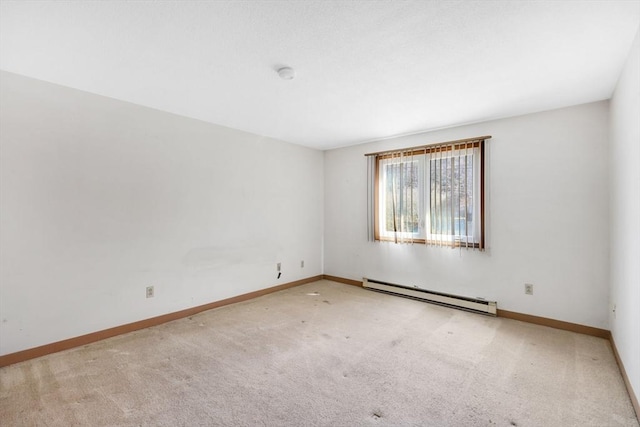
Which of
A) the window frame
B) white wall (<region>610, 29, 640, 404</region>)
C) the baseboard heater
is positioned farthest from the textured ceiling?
the baseboard heater

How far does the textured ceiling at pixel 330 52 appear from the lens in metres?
1.66

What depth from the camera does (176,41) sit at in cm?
195

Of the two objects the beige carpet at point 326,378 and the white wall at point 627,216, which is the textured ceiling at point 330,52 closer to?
the white wall at point 627,216

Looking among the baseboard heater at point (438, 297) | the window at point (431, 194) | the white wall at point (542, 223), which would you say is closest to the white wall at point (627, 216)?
the white wall at point (542, 223)

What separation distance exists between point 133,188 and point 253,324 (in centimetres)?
194

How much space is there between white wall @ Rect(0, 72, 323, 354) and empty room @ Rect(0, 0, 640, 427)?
19 mm

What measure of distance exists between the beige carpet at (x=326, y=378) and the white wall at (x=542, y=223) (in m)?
0.41

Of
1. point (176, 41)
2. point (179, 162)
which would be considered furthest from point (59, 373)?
point (176, 41)

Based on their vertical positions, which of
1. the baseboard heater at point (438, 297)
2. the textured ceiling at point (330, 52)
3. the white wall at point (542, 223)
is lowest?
the baseboard heater at point (438, 297)

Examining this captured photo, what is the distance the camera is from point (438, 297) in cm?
391

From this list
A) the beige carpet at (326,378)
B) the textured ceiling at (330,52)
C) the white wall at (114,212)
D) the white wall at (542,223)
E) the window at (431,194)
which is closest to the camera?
the textured ceiling at (330,52)

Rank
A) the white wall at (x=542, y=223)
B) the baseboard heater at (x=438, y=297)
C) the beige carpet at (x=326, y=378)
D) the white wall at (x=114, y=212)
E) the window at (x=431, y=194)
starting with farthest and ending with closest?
the window at (x=431, y=194) → the baseboard heater at (x=438, y=297) → the white wall at (x=542, y=223) → the white wall at (x=114, y=212) → the beige carpet at (x=326, y=378)

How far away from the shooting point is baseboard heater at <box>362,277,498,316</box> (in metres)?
3.53

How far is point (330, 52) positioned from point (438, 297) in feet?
10.8
